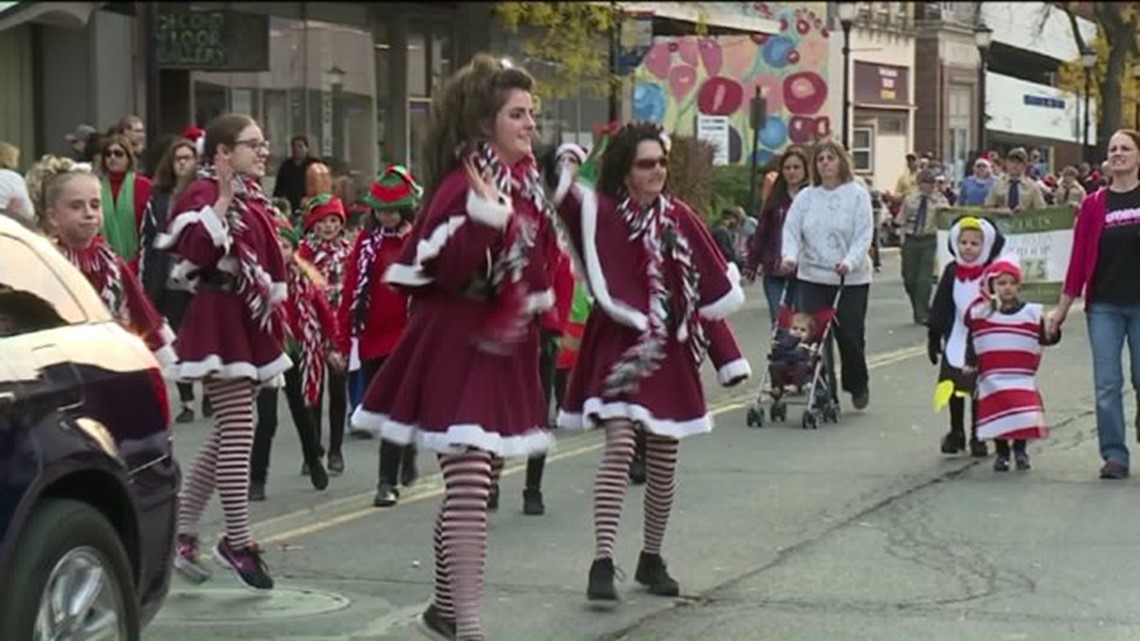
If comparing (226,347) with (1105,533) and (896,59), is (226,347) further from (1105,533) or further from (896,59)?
(896,59)

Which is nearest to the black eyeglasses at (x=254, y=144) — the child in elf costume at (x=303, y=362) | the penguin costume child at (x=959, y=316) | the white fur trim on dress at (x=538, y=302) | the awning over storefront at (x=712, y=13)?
the child in elf costume at (x=303, y=362)

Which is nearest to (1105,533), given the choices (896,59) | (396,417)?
(396,417)

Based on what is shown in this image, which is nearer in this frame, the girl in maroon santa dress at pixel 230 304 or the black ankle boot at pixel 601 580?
the black ankle boot at pixel 601 580

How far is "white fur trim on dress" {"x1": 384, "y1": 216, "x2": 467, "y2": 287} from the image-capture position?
19.3ft

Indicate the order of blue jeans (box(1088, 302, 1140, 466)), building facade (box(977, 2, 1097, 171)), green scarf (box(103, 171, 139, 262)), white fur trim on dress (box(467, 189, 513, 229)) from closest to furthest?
1. white fur trim on dress (box(467, 189, 513, 229))
2. blue jeans (box(1088, 302, 1140, 466))
3. green scarf (box(103, 171, 139, 262))
4. building facade (box(977, 2, 1097, 171))

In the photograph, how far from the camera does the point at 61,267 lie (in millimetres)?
5734

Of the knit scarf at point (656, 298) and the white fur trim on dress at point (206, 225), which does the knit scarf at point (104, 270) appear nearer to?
the white fur trim on dress at point (206, 225)

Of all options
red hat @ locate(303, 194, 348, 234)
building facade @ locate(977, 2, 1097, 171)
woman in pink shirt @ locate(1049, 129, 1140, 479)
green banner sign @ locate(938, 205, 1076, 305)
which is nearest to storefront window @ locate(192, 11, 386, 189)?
green banner sign @ locate(938, 205, 1076, 305)

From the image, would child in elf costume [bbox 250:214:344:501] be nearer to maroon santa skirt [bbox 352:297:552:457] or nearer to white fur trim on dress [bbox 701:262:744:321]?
white fur trim on dress [bbox 701:262:744:321]

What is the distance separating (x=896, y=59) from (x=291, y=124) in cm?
3303

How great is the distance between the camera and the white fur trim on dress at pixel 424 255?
5.89m

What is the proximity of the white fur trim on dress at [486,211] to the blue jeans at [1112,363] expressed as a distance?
5327 mm

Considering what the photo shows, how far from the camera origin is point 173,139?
39.2 feet

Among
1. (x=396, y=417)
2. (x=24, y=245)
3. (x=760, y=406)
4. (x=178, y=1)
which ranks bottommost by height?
(x=760, y=406)
